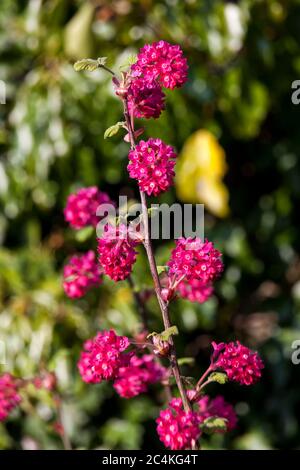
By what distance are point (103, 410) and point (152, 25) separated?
1.09 meters

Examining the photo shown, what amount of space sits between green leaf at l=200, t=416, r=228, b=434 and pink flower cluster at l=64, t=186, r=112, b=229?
0.41 metres

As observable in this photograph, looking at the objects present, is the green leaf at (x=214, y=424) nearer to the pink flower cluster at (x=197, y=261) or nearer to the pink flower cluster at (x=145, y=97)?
the pink flower cluster at (x=197, y=261)

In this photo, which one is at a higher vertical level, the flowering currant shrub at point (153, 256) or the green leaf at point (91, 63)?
Result: the green leaf at point (91, 63)

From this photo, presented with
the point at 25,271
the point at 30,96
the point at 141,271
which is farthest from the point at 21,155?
the point at 141,271

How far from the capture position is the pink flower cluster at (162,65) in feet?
3.59

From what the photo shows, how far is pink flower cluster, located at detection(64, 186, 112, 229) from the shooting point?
138 cm

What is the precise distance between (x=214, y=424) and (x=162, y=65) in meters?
0.51

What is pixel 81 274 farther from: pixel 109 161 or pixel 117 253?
pixel 109 161

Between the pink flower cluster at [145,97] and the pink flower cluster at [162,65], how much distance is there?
0.01 m

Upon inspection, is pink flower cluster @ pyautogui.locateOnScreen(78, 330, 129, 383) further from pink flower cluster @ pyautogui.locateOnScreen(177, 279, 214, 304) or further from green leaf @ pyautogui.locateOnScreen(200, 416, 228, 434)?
pink flower cluster @ pyautogui.locateOnScreen(177, 279, 214, 304)

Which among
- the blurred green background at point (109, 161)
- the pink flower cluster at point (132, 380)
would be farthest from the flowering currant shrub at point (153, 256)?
the blurred green background at point (109, 161)

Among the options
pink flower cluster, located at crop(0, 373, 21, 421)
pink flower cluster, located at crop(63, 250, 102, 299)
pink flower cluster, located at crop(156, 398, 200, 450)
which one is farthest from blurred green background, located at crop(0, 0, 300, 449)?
pink flower cluster, located at crop(156, 398, 200, 450)

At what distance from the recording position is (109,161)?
7.39 feet

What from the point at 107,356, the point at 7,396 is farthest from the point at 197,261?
the point at 7,396
